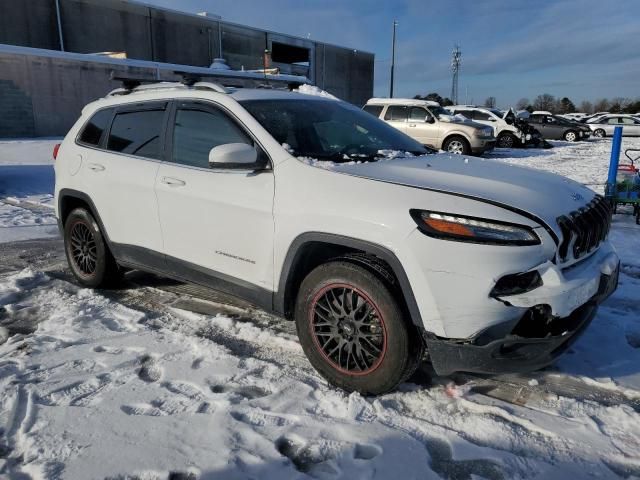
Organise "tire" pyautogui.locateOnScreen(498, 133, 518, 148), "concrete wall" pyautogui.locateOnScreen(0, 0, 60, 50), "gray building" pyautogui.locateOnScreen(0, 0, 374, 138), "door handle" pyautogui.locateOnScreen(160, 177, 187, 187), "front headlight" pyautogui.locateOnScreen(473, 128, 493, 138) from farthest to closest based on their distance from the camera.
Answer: "concrete wall" pyautogui.locateOnScreen(0, 0, 60, 50) → "tire" pyautogui.locateOnScreen(498, 133, 518, 148) → "gray building" pyautogui.locateOnScreen(0, 0, 374, 138) → "front headlight" pyautogui.locateOnScreen(473, 128, 493, 138) → "door handle" pyautogui.locateOnScreen(160, 177, 187, 187)

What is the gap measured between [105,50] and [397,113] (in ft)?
83.4

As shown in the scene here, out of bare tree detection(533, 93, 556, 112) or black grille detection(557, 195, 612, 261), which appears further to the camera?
bare tree detection(533, 93, 556, 112)

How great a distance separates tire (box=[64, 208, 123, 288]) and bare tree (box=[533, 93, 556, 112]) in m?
78.3

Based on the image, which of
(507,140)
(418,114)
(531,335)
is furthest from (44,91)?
(531,335)

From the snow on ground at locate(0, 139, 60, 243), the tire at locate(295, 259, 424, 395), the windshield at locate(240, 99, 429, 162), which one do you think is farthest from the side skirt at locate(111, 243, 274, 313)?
the snow on ground at locate(0, 139, 60, 243)

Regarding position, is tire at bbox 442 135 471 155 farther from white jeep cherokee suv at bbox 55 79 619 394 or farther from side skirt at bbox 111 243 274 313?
side skirt at bbox 111 243 274 313

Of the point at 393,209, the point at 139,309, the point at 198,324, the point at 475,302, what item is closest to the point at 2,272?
the point at 139,309

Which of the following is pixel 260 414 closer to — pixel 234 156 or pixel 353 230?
pixel 353 230

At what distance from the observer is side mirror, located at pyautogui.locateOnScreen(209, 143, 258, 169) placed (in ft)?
9.86

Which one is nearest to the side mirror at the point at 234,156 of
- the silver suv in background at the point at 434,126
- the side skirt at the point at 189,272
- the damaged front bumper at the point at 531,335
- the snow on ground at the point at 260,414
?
the side skirt at the point at 189,272

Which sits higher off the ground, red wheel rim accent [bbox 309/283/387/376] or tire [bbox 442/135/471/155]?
tire [bbox 442/135/471/155]

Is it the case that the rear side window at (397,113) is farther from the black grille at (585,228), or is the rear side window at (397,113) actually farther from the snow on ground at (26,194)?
the black grille at (585,228)

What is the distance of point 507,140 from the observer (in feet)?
69.9

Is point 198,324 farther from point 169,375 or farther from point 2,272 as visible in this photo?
point 2,272
